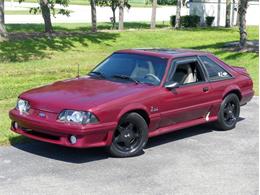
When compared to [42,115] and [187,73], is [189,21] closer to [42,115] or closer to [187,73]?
[187,73]

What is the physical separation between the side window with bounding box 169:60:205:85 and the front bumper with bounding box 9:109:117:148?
1.73 m

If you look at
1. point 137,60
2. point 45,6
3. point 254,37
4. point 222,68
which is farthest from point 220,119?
point 254,37

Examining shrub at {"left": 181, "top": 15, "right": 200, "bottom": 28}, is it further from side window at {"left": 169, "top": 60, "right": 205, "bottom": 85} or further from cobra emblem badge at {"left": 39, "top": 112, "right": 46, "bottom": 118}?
cobra emblem badge at {"left": 39, "top": 112, "right": 46, "bottom": 118}

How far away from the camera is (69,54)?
20.0m

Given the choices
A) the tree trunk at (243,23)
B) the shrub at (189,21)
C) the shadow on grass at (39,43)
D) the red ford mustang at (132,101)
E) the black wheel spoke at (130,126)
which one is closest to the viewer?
the red ford mustang at (132,101)

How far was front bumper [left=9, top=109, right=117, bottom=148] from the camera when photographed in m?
6.91

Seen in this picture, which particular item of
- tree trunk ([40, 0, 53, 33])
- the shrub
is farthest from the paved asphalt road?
the shrub

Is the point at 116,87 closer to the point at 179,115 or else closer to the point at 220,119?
the point at 179,115

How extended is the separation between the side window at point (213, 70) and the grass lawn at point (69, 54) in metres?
3.30

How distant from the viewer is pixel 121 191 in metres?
6.09

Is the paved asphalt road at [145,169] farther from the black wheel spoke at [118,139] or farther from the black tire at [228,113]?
the black tire at [228,113]

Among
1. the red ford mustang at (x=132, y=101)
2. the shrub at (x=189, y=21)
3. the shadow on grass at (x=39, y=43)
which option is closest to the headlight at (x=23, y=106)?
the red ford mustang at (x=132, y=101)

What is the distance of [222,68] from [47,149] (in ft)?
11.3

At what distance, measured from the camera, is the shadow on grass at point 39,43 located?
18.4m
